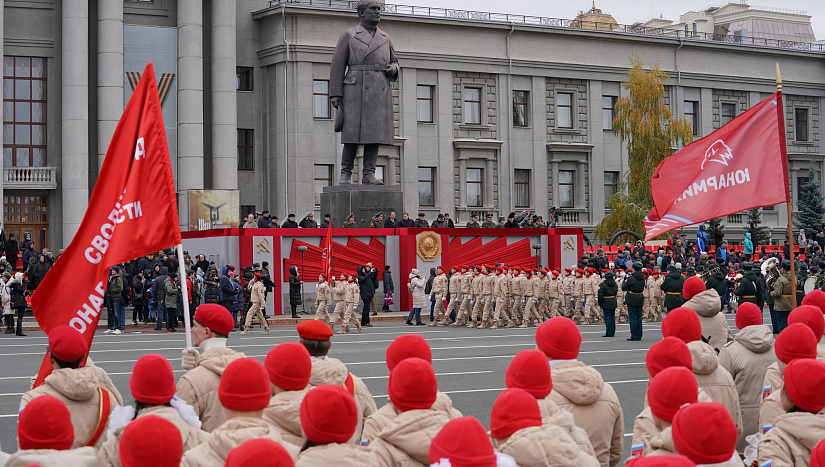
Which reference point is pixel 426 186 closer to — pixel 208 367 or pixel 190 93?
pixel 190 93

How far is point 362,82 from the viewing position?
3338 centimetres

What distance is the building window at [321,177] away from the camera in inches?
2130

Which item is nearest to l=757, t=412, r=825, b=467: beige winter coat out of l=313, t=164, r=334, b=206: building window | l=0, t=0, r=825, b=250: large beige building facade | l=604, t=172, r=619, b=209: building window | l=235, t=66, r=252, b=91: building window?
l=0, t=0, r=825, b=250: large beige building facade

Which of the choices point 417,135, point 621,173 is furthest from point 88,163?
point 621,173

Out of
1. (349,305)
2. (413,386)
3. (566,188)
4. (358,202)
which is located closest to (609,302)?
(349,305)

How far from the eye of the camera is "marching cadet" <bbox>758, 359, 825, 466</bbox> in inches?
232

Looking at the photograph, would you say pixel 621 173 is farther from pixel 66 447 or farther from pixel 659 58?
pixel 66 447

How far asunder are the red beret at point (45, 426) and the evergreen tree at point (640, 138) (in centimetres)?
4970

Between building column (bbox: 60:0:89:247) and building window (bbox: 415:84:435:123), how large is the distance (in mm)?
16050

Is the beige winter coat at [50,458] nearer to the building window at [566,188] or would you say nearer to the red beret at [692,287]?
the red beret at [692,287]

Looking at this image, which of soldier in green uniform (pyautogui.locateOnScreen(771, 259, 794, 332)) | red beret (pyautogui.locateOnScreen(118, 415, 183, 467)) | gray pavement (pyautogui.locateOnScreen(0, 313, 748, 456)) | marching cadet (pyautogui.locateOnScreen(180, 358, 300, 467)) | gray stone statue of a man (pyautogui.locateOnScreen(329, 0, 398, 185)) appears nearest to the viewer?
red beret (pyautogui.locateOnScreen(118, 415, 183, 467))

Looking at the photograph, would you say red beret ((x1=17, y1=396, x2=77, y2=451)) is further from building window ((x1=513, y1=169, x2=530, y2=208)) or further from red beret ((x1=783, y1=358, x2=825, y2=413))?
building window ((x1=513, y1=169, x2=530, y2=208))

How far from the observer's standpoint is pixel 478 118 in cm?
5778

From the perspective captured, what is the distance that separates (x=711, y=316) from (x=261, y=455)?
835 cm
